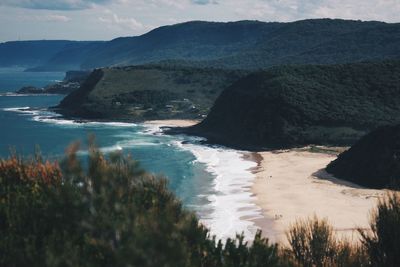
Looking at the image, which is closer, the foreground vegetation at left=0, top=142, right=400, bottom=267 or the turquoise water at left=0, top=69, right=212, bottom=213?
the foreground vegetation at left=0, top=142, right=400, bottom=267

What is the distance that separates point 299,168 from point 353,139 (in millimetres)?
21252

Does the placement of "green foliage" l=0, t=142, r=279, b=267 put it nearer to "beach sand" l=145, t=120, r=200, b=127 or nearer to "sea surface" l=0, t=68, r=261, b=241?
"sea surface" l=0, t=68, r=261, b=241

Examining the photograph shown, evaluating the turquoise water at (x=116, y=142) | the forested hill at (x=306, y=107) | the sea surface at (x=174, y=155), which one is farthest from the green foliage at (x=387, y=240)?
the forested hill at (x=306, y=107)

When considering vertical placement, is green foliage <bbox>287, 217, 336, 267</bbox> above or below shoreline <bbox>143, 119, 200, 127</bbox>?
above

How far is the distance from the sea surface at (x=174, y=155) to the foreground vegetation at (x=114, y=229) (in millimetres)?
8130

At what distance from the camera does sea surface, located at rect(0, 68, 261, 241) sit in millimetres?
50853

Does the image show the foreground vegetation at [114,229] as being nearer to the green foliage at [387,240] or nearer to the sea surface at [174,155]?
the green foliage at [387,240]

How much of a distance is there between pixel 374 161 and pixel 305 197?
43.3 ft

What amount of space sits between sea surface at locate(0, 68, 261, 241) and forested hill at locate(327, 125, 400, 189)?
1165cm

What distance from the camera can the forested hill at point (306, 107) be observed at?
92.2m

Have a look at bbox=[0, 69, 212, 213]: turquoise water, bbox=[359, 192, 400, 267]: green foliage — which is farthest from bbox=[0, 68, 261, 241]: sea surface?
bbox=[359, 192, 400, 267]: green foliage

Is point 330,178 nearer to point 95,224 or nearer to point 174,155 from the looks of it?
point 174,155

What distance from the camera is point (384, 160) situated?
208 feet

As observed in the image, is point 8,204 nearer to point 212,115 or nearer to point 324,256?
point 324,256
